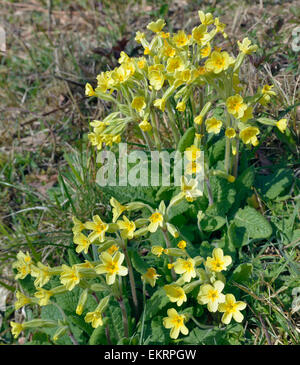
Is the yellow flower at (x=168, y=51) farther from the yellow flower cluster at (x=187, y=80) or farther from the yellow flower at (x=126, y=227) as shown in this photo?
the yellow flower at (x=126, y=227)

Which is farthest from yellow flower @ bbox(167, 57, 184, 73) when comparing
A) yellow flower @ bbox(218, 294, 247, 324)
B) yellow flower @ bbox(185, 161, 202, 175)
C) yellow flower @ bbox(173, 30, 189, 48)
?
yellow flower @ bbox(218, 294, 247, 324)

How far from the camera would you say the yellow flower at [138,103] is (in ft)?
8.81

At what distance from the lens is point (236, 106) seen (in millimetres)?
2510

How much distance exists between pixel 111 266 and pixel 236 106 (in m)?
1.16

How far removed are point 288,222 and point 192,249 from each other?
28.0 inches

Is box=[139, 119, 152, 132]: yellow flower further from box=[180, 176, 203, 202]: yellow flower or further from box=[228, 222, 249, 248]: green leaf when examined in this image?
box=[228, 222, 249, 248]: green leaf

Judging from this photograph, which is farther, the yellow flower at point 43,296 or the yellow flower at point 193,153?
the yellow flower at point 193,153

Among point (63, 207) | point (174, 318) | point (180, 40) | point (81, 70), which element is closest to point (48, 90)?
point (81, 70)

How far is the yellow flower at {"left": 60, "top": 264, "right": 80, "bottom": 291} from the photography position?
2215 mm

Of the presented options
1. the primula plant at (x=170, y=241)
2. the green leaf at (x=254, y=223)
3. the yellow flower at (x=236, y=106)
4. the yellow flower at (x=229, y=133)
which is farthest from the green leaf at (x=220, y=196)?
the yellow flower at (x=236, y=106)

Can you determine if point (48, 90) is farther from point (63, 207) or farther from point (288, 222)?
point (288, 222)

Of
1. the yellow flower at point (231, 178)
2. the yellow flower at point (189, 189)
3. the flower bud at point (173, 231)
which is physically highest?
the yellow flower at point (189, 189)

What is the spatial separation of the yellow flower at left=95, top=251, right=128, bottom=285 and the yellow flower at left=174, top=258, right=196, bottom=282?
306mm

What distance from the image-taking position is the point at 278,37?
4066 mm
